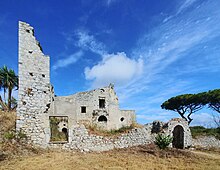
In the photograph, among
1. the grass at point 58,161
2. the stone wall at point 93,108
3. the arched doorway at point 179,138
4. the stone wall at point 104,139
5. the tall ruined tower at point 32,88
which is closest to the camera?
the grass at point 58,161

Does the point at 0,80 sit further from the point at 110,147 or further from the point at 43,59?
the point at 110,147

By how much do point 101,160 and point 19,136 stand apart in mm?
5636

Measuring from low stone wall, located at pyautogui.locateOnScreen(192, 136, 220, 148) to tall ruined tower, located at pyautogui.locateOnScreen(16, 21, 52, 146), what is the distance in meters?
17.0

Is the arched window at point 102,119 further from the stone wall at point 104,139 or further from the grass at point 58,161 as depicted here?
the grass at point 58,161

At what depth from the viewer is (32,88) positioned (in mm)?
13008

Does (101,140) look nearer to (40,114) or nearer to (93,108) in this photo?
(40,114)

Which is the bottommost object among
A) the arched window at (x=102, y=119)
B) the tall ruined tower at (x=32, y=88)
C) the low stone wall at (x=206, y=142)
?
the low stone wall at (x=206, y=142)

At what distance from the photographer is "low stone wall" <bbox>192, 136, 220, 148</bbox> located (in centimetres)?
2174

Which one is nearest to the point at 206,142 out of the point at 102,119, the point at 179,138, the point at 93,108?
the point at 179,138

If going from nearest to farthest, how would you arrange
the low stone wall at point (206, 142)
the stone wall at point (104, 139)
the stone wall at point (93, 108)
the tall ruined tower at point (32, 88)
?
the tall ruined tower at point (32, 88) < the stone wall at point (104, 139) < the low stone wall at point (206, 142) < the stone wall at point (93, 108)

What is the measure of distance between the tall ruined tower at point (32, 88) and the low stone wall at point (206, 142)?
55.8 feet

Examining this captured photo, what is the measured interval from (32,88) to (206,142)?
20608mm

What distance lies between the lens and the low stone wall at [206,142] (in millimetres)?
21741

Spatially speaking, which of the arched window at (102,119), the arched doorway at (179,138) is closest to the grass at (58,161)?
the arched doorway at (179,138)
